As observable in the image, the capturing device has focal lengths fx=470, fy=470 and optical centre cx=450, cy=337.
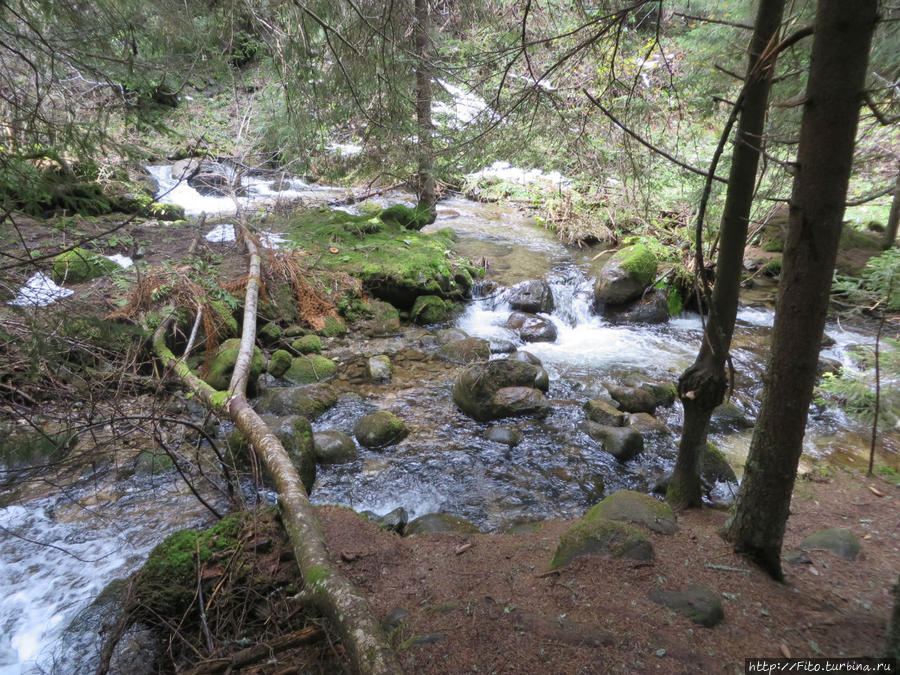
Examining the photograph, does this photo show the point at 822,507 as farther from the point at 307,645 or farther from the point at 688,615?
the point at 307,645

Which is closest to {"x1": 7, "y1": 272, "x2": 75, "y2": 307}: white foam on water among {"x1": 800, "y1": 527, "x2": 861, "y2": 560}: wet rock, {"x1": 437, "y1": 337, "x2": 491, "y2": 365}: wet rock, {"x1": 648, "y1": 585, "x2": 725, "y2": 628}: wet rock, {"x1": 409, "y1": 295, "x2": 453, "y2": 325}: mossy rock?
{"x1": 648, "y1": 585, "x2": 725, "y2": 628}: wet rock

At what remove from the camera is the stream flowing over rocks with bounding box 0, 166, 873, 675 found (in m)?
4.01

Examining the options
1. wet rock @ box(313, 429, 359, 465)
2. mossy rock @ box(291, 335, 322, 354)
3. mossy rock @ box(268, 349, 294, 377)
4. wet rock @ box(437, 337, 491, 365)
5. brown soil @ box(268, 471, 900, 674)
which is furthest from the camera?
wet rock @ box(437, 337, 491, 365)

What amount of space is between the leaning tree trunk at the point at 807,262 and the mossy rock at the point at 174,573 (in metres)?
3.57

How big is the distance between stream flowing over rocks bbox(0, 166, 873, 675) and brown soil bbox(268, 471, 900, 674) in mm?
1338

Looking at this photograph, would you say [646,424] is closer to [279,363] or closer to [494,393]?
[494,393]

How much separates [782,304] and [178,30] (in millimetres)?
4774

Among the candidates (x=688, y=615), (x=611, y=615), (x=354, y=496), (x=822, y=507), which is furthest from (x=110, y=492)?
(x=822, y=507)

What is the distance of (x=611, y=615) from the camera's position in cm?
259

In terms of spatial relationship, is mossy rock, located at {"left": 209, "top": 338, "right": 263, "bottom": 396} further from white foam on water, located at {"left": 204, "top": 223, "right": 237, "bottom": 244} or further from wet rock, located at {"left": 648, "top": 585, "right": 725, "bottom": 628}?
wet rock, located at {"left": 648, "top": 585, "right": 725, "bottom": 628}

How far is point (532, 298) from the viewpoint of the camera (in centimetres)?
1080

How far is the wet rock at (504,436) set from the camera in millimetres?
6305

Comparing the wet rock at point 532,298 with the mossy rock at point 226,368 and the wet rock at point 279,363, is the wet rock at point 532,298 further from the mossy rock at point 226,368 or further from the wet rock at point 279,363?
the mossy rock at point 226,368

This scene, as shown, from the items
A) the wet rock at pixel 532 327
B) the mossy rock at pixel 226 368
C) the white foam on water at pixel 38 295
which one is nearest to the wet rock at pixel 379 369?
the mossy rock at pixel 226 368
